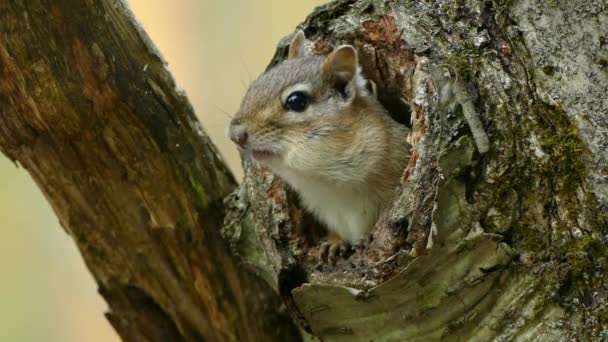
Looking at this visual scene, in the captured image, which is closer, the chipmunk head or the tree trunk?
the tree trunk

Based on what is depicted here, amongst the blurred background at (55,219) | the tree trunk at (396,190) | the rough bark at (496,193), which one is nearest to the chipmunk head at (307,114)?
the tree trunk at (396,190)

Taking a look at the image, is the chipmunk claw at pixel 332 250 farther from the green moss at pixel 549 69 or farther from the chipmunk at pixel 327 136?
the green moss at pixel 549 69

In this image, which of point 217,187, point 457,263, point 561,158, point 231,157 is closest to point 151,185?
point 217,187

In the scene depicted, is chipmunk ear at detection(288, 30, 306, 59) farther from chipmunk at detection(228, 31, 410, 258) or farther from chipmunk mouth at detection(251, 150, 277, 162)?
chipmunk mouth at detection(251, 150, 277, 162)

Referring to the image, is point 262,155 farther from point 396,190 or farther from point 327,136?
point 396,190

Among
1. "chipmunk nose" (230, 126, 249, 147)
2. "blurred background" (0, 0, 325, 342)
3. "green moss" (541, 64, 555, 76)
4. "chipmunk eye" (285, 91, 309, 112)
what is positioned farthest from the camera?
"blurred background" (0, 0, 325, 342)

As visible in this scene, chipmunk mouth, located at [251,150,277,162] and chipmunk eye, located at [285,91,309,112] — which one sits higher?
chipmunk eye, located at [285,91,309,112]

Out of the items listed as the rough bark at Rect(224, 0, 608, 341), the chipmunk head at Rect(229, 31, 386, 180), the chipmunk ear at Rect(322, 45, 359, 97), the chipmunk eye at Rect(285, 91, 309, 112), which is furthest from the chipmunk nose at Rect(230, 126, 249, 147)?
the rough bark at Rect(224, 0, 608, 341)
